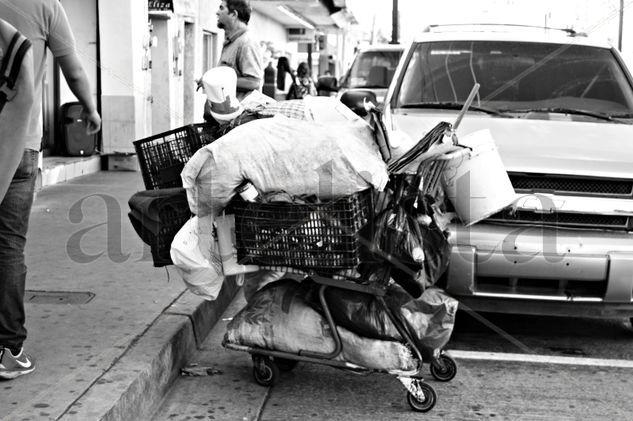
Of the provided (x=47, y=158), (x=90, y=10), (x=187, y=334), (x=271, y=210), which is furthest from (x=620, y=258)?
(x=90, y=10)

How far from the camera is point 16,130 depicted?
369 centimetres

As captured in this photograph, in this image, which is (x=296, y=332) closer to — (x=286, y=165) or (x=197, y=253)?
(x=197, y=253)

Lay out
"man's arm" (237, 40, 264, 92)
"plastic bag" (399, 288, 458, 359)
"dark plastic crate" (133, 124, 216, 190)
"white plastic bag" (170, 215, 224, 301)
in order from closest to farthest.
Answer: "white plastic bag" (170, 215, 224, 301) < "plastic bag" (399, 288, 458, 359) < "dark plastic crate" (133, 124, 216, 190) < "man's arm" (237, 40, 264, 92)

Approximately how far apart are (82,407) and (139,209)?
1052mm

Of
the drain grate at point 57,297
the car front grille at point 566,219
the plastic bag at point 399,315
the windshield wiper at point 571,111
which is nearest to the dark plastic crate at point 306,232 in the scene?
the plastic bag at point 399,315

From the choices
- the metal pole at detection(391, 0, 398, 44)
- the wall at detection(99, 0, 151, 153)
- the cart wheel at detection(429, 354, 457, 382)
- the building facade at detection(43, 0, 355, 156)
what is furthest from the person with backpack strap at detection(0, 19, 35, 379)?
the metal pole at detection(391, 0, 398, 44)

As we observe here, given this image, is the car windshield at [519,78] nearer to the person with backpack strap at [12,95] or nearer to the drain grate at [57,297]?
the drain grate at [57,297]

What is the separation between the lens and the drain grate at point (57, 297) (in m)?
5.62

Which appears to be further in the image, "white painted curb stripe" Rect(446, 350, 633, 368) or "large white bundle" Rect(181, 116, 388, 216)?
"white painted curb stripe" Rect(446, 350, 633, 368)

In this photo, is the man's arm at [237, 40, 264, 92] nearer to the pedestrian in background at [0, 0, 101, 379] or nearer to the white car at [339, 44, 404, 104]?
the pedestrian in background at [0, 0, 101, 379]

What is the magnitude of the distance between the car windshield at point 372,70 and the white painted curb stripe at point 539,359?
349 inches

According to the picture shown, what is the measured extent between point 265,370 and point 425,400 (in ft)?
2.77

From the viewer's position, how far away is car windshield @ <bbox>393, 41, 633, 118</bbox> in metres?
6.84

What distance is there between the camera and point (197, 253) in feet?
14.7
